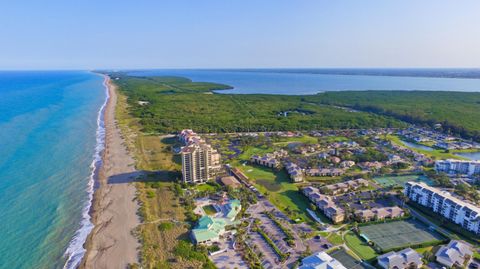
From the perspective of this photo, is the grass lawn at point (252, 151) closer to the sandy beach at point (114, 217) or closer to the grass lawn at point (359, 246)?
the sandy beach at point (114, 217)

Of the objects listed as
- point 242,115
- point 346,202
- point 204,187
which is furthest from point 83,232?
point 242,115

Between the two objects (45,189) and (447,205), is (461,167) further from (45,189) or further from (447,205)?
(45,189)

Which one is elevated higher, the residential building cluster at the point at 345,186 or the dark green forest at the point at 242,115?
the dark green forest at the point at 242,115

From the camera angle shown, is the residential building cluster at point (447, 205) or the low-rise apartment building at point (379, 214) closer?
the residential building cluster at point (447, 205)

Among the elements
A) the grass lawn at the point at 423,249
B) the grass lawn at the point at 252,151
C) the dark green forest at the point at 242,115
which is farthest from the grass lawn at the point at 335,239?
the dark green forest at the point at 242,115

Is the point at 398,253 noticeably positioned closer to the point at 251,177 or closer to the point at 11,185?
the point at 251,177

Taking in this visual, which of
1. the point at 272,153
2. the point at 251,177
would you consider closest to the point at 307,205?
the point at 251,177

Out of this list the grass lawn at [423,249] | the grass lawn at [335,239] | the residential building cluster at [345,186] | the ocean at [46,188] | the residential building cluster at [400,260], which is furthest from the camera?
the residential building cluster at [345,186]

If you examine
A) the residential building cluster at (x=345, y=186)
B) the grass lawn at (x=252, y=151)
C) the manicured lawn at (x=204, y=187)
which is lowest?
the manicured lawn at (x=204, y=187)
